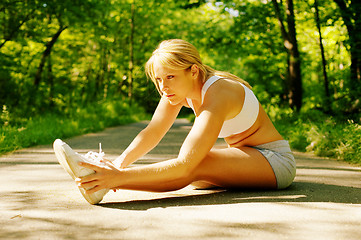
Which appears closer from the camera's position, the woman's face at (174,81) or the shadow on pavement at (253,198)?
the shadow on pavement at (253,198)

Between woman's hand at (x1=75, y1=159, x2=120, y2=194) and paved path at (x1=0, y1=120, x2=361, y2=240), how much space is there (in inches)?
5.5

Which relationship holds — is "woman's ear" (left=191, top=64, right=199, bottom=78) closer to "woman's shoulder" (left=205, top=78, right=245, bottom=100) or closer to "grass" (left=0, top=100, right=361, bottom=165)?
"woman's shoulder" (left=205, top=78, right=245, bottom=100)

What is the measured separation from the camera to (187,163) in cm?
262

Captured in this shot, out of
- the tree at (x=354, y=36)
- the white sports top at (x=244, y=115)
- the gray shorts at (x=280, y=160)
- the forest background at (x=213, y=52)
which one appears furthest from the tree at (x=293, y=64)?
the white sports top at (x=244, y=115)

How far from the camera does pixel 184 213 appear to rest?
93.3 inches

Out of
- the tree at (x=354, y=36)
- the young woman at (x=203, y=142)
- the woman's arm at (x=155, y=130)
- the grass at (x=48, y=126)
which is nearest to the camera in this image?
the young woman at (x=203, y=142)

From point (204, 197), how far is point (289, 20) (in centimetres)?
990

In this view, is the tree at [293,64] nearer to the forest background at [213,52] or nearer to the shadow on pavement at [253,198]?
the forest background at [213,52]

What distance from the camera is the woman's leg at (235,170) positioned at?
2.87m

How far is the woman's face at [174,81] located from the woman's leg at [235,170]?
47 cm

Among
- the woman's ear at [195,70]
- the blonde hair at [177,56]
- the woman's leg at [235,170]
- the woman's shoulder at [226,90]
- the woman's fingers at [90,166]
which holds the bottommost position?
the woman's leg at [235,170]

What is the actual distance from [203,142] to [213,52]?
15952 mm

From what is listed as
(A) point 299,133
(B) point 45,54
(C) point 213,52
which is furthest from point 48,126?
(C) point 213,52

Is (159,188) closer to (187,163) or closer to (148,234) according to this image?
(187,163)
